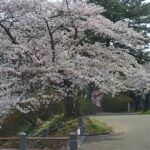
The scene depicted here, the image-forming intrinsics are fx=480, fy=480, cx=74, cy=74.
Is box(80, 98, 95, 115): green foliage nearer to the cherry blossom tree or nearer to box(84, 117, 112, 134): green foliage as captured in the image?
box(84, 117, 112, 134): green foliage

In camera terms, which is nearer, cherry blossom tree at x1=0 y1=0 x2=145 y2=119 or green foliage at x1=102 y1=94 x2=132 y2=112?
cherry blossom tree at x1=0 y1=0 x2=145 y2=119

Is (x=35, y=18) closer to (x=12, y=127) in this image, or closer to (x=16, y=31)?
(x=16, y=31)

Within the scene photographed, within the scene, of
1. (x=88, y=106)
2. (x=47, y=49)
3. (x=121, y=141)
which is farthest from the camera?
(x=88, y=106)

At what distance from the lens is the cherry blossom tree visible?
2053cm

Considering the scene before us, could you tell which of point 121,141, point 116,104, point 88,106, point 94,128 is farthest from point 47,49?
point 116,104

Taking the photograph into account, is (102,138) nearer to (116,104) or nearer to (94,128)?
(94,128)

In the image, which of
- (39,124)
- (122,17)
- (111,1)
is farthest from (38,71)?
(122,17)

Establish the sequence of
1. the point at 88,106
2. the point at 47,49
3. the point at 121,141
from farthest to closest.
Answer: the point at 88,106, the point at 47,49, the point at 121,141

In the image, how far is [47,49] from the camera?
21547 millimetres

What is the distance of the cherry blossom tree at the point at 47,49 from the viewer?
20.5 metres

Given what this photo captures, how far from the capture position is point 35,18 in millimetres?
20219

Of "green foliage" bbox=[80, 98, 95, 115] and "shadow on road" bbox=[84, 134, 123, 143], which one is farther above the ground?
"green foliage" bbox=[80, 98, 95, 115]

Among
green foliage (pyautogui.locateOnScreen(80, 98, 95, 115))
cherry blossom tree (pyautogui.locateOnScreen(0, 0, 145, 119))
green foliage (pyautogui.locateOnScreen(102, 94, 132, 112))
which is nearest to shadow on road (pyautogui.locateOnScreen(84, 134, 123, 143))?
cherry blossom tree (pyautogui.locateOnScreen(0, 0, 145, 119))

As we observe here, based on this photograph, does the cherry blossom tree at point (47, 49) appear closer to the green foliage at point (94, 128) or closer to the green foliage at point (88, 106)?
the green foliage at point (94, 128)
